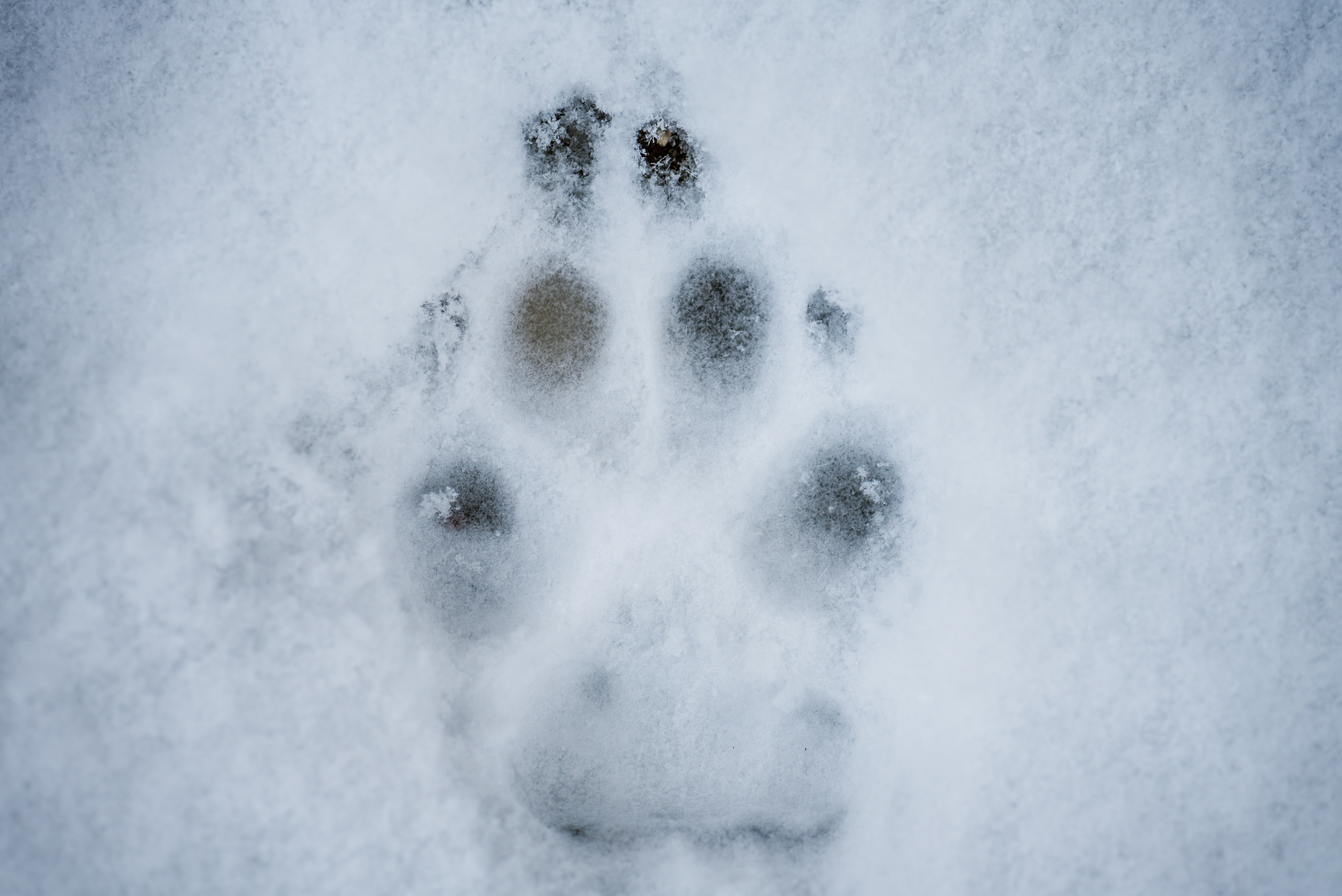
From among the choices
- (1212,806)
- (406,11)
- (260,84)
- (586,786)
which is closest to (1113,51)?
(406,11)

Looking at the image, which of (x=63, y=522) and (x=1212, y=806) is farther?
(x=1212, y=806)

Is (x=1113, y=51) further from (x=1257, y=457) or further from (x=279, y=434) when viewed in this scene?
(x=279, y=434)

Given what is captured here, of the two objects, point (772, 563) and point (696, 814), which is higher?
point (772, 563)

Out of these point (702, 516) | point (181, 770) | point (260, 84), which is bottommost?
point (181, 770)

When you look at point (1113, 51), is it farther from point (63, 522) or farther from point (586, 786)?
point (63, 522)
